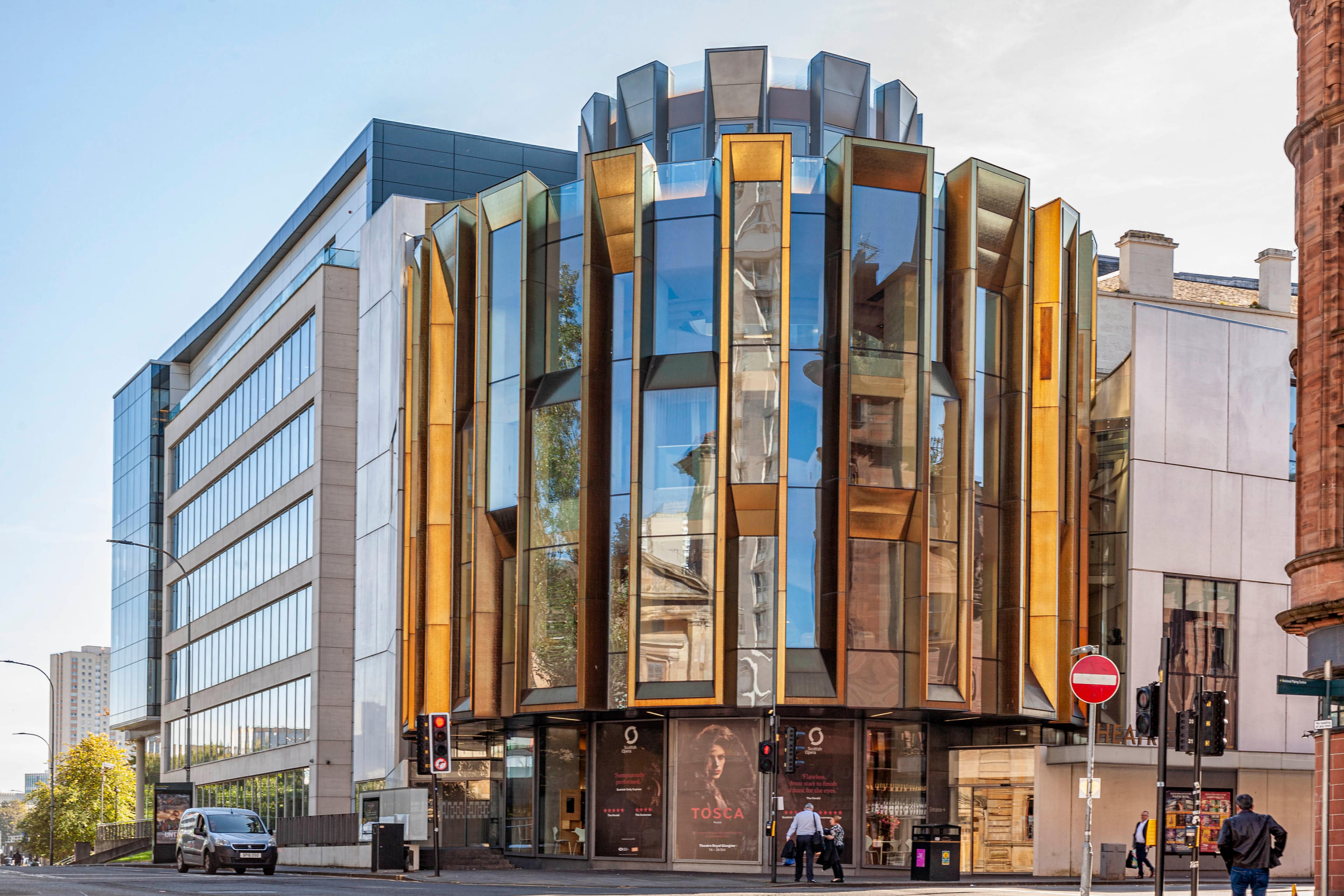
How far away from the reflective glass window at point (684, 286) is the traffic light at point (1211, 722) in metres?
17.0

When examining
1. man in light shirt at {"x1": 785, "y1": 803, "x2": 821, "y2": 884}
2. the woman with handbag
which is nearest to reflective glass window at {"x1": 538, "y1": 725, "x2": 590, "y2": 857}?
the woman with handbag

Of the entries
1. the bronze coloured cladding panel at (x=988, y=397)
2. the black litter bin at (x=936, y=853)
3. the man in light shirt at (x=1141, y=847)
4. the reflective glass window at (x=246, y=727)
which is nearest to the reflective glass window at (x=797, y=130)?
the bronze coloured cladding panel at (x=988, y=397)

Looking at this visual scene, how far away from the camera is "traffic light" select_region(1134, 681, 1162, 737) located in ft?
66.3

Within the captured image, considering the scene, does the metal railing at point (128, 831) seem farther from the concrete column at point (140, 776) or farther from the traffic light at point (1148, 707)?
the traffic light at point (1148, 707)

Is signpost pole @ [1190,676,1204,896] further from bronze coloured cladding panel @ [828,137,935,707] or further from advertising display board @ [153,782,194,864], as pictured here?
advertising display board @ [153,782,194,864]

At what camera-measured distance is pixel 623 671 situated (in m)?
35.7

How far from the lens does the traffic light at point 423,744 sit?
109 ft

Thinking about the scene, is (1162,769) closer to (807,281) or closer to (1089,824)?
(1089,824)

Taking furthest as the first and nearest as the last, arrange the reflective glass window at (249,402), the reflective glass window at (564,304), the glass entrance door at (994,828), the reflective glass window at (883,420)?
the reflective glass window at (249,402) < the glass entrance door at (994,828) < the reflective glass window at (564,304) < the reflective glass window at (883,420)

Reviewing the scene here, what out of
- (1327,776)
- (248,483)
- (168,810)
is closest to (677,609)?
(1327,776)

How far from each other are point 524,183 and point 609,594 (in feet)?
34.4

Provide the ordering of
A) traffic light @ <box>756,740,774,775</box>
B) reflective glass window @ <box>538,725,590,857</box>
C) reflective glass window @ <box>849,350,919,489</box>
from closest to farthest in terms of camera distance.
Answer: traffic light @ <box>756,740,774,775</box>, reflective glass window @ <box>849,350,919,489</box>, reflective glass window @ <box>538,725,590,857</box>

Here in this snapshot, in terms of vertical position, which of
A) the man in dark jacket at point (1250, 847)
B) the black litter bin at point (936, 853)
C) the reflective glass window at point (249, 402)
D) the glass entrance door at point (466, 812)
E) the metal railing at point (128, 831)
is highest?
the reflective glass window at point (249, 402)

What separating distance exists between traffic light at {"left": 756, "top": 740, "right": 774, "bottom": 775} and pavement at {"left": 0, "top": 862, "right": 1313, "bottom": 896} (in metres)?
2.22
